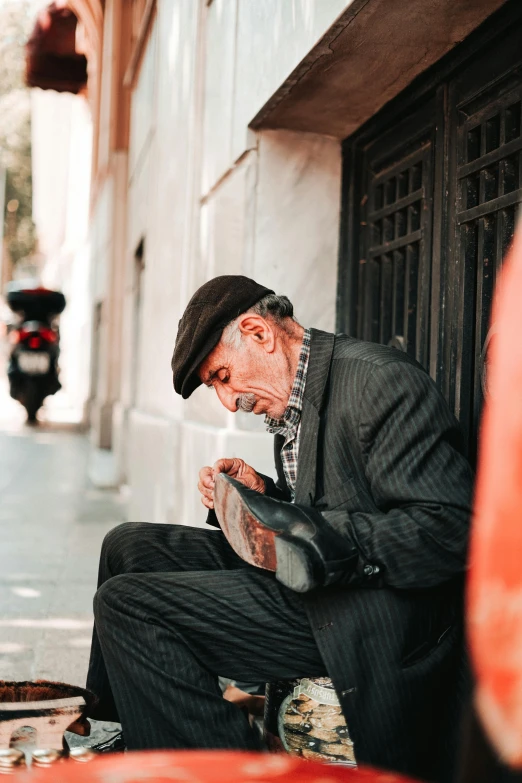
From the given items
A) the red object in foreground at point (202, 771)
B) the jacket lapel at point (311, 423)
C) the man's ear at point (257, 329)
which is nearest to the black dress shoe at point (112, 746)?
the jacket lapel at point (311, 423)

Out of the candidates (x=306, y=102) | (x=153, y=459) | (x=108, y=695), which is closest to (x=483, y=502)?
(x=108, y=695)

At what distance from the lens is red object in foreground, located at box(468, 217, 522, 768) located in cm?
70

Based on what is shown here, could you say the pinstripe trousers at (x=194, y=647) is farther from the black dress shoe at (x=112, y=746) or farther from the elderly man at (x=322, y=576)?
the black dress shoe at (x=112, y=746)

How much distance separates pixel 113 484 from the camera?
864 centimetres

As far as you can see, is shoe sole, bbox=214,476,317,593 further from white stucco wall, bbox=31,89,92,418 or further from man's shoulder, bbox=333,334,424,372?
white stucco wall, bbox=31,89,92,418

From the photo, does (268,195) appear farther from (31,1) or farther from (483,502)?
(31,1)

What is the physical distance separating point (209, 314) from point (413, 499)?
0.75m

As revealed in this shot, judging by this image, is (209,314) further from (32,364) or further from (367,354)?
(32,364)

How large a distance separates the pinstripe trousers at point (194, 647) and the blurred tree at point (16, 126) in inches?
893

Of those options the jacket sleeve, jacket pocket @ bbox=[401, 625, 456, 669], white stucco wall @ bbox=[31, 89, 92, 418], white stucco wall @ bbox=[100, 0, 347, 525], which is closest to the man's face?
the jacket sleeve

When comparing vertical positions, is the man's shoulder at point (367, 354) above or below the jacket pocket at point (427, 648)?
above

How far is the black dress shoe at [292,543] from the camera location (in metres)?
1.80

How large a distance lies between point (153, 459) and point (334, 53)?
11.4 ft

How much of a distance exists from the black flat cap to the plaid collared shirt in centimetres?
20
